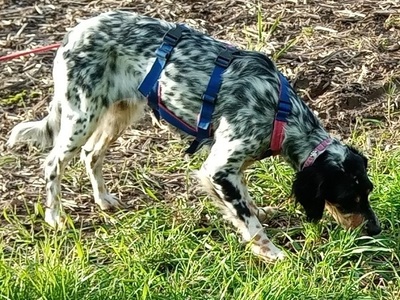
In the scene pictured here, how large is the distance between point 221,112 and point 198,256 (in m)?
0.83

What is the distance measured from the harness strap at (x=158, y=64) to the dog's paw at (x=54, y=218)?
0.90 metres

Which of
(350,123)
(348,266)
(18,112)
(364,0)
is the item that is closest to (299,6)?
(364,0)

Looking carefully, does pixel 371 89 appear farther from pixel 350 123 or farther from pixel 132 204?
pixel 132 204

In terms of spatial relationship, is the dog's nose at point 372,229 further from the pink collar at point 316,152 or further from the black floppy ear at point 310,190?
the pink collar at point 316,152

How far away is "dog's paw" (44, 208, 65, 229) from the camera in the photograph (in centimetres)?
526

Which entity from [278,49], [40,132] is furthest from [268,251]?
[278,49]

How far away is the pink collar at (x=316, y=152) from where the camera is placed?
494 cm

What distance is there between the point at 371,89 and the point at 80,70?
2.53 metres

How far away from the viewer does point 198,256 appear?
4.96m

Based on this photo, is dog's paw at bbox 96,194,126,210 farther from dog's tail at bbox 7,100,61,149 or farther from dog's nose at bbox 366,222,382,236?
dog's nose at bbox 366,222,382,236

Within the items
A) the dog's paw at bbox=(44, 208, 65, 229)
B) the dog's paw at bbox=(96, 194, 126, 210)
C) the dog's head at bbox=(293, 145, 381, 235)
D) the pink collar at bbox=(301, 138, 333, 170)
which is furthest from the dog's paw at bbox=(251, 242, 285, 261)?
the dog's paw at bbox=(44, 208, 65, 229)

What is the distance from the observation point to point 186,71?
16.7 ft

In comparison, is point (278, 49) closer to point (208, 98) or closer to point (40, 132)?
point (208, 98)

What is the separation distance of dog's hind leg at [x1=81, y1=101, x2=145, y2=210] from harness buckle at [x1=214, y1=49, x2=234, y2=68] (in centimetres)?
66
